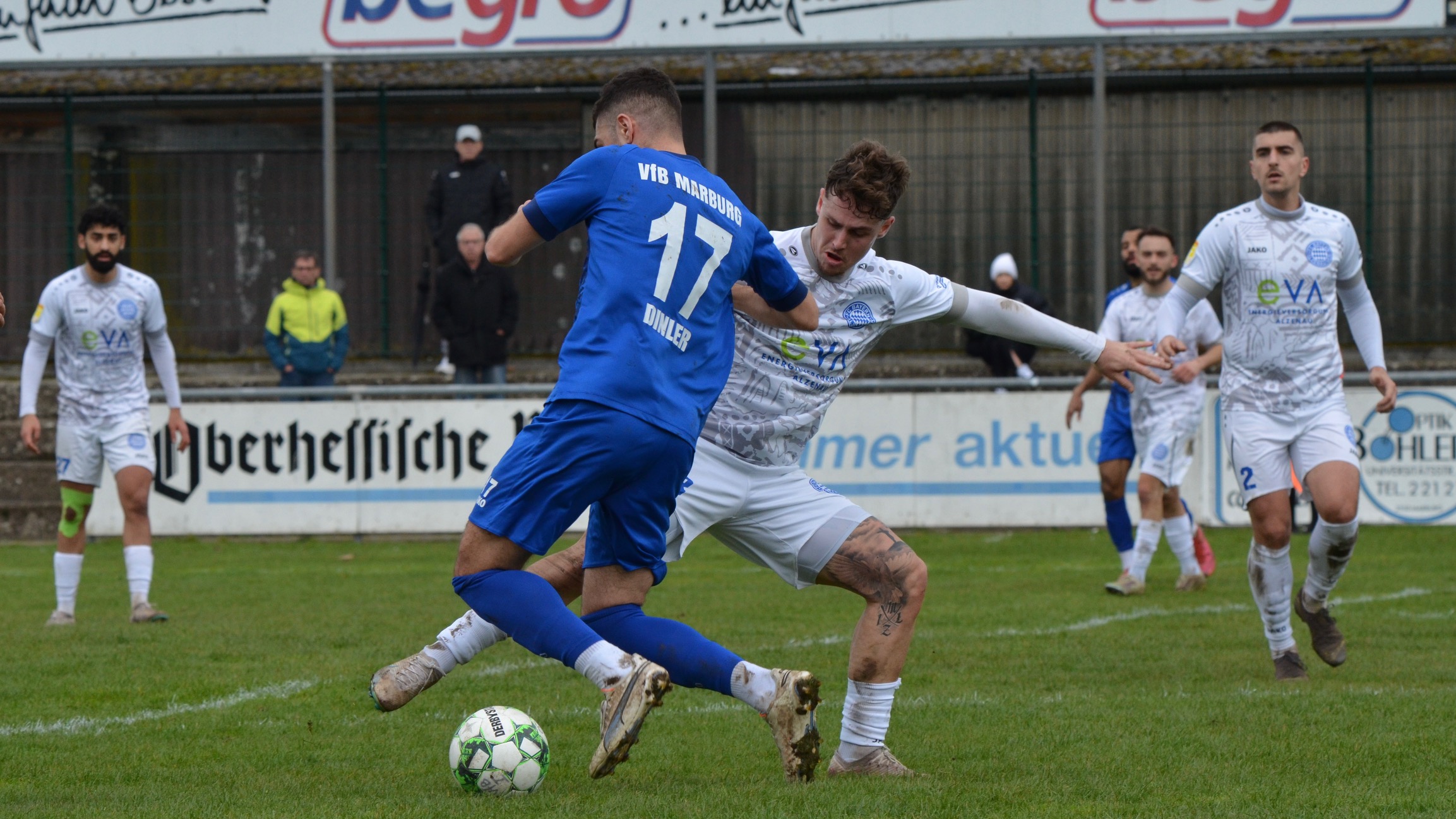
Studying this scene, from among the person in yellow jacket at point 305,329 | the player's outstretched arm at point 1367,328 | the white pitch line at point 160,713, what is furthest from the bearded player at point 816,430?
the person in yellow jacket at point 305,329

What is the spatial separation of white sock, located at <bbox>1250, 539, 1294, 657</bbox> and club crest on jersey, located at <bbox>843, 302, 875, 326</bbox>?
102 inches

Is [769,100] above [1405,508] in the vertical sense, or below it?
above

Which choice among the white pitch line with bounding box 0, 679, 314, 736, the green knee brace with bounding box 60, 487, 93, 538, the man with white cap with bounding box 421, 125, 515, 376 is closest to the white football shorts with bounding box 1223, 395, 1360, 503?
the white pitch line with bounding box 0, 679, 314, 736

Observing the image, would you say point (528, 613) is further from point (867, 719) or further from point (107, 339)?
point (107, 339)

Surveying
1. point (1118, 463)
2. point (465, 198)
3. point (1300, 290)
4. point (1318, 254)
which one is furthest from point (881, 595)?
point (465, 198)

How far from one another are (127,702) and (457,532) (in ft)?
23.5

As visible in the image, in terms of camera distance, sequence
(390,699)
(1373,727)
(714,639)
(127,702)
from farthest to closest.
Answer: (714,639)
(127,702)
(1373,727)
(390,699)

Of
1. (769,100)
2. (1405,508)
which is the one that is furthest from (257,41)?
(1405,508)

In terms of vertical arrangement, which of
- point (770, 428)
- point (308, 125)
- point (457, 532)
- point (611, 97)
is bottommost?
point (457, 532)

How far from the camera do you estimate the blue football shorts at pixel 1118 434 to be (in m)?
10.9

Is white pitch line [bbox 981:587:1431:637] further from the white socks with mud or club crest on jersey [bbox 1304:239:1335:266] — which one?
the white socks with mud

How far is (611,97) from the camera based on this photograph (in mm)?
4770

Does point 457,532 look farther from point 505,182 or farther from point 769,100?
point 769,100

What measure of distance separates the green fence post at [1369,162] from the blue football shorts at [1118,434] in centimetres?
491
